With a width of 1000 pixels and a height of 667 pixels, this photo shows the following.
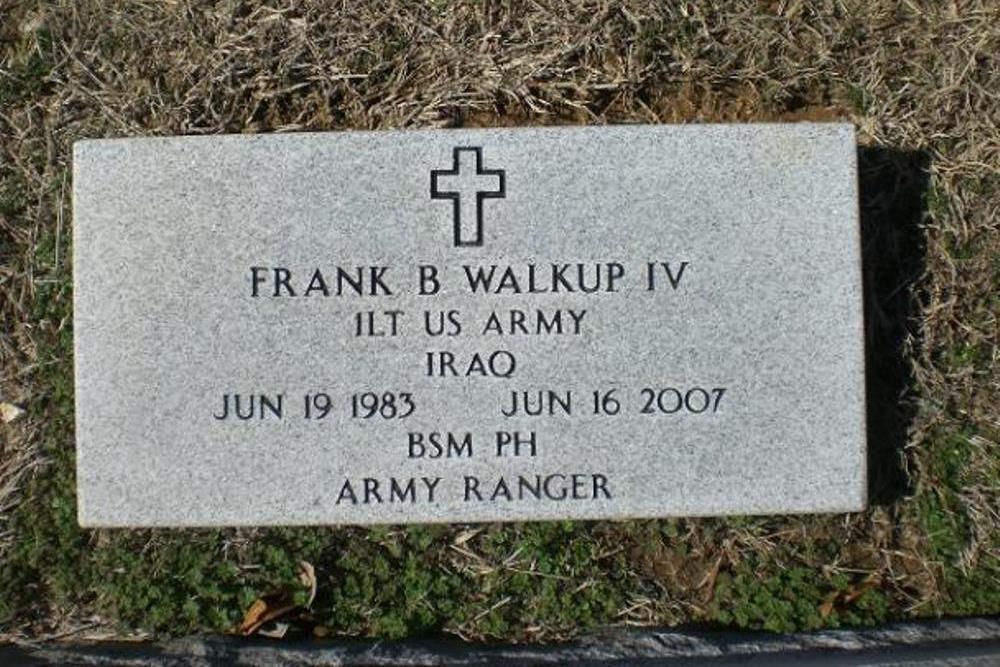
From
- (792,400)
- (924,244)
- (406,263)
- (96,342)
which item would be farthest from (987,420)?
(96,342)

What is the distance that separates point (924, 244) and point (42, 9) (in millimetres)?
3112

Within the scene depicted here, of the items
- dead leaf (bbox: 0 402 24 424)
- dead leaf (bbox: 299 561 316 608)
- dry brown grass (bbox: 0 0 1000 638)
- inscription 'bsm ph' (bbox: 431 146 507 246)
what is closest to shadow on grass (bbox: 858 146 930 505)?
dry brown grass (bbox: 0 0 1000 638)

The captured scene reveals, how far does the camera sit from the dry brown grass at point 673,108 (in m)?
3.40

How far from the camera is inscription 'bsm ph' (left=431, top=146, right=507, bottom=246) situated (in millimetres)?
3033

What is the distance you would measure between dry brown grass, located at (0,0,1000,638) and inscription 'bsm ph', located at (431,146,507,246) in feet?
1.45

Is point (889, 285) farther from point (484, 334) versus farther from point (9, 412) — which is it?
point (9, 412)

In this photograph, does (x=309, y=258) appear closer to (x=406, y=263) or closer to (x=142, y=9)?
(x=406, y=263)

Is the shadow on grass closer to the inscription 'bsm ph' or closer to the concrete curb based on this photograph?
the concrete curb

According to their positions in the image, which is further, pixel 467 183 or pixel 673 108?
pixel 673 108

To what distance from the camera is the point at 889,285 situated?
344cm

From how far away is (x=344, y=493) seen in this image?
302 centimetres

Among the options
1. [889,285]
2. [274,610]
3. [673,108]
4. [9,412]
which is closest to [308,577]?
[274,610]

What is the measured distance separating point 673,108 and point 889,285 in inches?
37.2

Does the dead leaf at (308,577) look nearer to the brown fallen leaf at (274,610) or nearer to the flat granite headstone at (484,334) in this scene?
the brown fallen leaf at (274,610)
